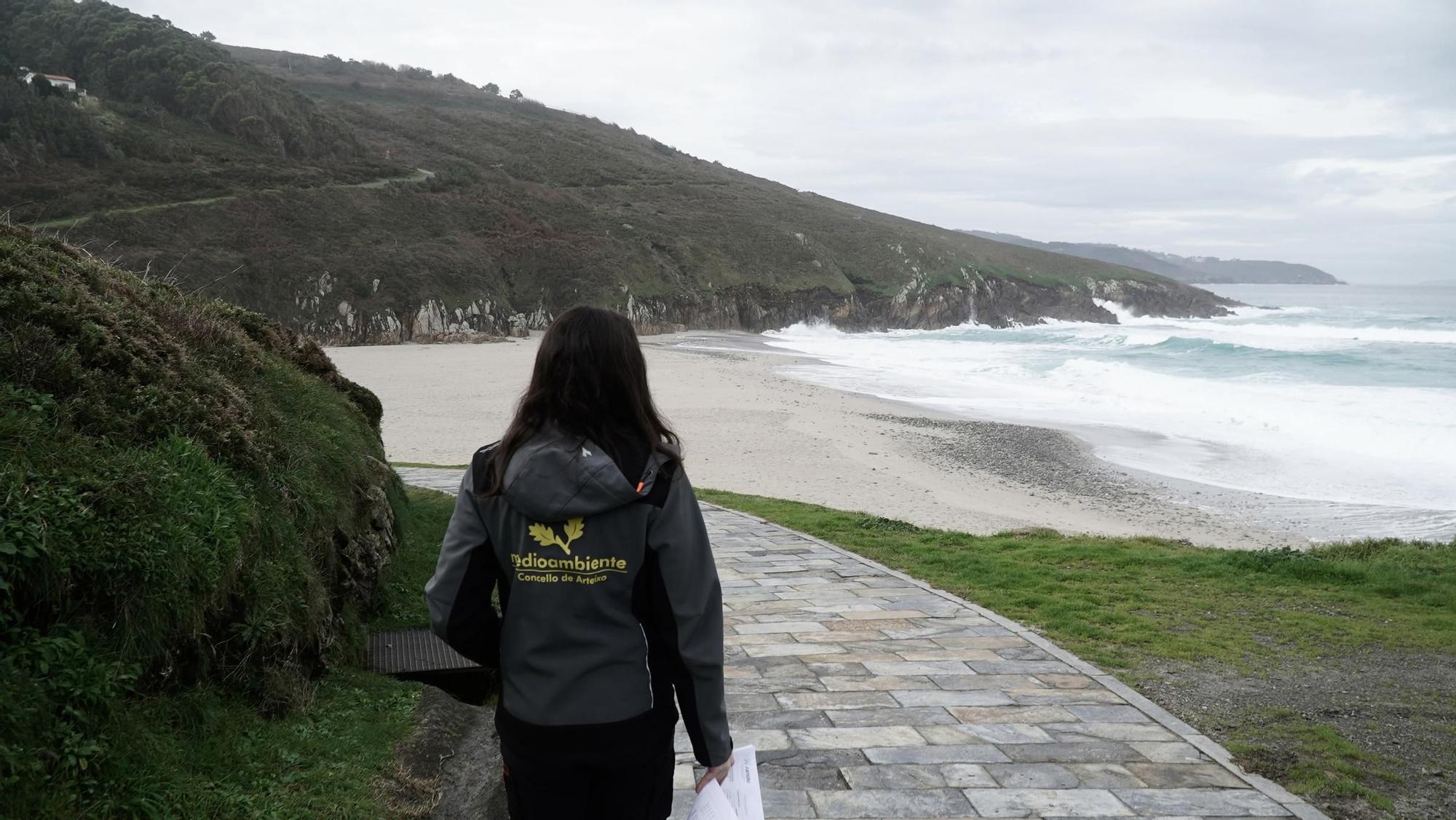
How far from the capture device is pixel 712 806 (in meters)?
2.41

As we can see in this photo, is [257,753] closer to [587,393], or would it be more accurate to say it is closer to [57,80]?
[587,393]

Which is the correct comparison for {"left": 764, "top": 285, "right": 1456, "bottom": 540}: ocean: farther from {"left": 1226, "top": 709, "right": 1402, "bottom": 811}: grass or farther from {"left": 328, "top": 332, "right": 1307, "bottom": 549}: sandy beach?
{"left": 1226, "top": 709, "right": 1402, "bottom": 811}: grass

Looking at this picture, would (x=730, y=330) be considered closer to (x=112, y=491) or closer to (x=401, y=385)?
(x=401, y=385)

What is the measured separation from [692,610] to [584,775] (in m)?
0.50

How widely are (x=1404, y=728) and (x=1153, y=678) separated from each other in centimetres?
131

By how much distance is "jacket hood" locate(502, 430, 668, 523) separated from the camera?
85.2 inches

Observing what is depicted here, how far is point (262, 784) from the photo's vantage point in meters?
3.14

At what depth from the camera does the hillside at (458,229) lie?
3906cm

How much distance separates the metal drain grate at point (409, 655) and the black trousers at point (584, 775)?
2.75m

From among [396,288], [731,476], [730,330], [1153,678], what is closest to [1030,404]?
[731,476]

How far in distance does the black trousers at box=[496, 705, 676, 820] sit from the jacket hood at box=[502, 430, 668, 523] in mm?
566

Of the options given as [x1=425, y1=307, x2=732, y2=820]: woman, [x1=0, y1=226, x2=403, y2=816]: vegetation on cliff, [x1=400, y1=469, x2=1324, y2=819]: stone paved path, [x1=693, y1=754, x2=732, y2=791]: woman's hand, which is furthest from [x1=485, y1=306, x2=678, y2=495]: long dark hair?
[x1=400, y1=469, x2=1324, y2=819]: stone paved path

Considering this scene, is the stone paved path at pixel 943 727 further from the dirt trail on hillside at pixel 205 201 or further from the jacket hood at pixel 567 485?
the dirt trail on hillside at pixel 205 201

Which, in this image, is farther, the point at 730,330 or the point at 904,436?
the point at 730,330
